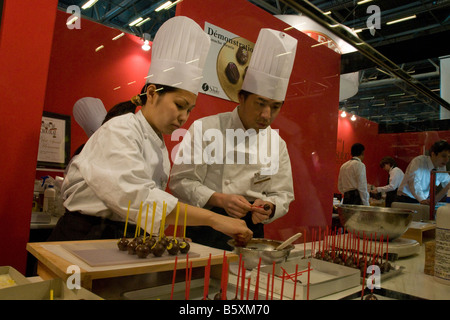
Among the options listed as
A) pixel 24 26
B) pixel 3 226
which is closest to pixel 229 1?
pixel 24 26

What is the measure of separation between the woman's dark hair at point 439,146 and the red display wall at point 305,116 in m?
0.69

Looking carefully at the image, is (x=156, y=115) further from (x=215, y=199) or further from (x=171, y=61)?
(x=215, y=199)

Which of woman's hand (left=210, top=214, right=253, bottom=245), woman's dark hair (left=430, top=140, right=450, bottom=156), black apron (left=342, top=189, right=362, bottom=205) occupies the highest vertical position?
woman's dark hair (left=430, top=140, right=450, bottom=156)

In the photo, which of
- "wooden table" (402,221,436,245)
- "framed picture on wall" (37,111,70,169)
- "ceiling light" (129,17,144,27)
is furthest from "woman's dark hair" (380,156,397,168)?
"framed picture on wall" (37,111,70,169)

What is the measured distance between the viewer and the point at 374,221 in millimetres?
1277

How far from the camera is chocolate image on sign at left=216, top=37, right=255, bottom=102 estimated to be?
1.83 metres

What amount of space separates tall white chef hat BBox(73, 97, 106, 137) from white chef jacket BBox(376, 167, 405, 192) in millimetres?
1429

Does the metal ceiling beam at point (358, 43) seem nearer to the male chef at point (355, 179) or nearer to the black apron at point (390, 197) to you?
the male chef at point (355, 179)

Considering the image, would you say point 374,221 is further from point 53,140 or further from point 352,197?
point 53,140

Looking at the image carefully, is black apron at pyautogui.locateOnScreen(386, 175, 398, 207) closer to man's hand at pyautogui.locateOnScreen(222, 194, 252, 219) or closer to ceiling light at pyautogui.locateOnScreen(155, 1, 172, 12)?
man's hand at pyautogui.locateOnScreen(222, 194, 252, 219)

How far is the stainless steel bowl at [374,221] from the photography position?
50.2 inches

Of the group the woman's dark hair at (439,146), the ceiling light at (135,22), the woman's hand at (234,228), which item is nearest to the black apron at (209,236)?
the woman's hand at (234,228)

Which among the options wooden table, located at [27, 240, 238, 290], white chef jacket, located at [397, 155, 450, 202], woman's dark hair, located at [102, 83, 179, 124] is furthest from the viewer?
white chef jacket, located at [397, 155, 450, 202]

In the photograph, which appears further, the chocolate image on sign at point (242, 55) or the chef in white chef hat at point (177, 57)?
the chocolate image on sign at point (242, 55)
